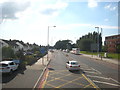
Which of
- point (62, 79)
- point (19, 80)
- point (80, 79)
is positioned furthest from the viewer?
point (80, 79)

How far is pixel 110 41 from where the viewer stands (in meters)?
81.1

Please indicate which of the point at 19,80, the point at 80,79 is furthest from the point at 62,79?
the point at 19,80

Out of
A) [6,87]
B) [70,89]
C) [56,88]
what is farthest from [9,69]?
[70,89]

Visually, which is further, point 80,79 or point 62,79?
point 80,79

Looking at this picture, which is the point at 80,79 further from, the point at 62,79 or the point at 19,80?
the point at 19,80

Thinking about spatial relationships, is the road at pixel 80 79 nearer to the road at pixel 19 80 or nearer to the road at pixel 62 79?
the road at pixel 62 79

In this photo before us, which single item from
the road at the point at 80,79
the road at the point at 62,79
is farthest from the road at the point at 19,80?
the road at the point at 80,79

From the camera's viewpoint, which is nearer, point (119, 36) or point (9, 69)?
point (9, 69)

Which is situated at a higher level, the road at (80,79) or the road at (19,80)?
the road at (19,80)

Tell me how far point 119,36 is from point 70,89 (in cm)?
7051

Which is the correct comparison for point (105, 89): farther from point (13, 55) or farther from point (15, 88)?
point (13, 55)

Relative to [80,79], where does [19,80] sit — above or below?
above

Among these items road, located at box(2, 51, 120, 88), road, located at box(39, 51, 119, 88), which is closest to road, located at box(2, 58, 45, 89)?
road, located at box(2, 51, 120, 88)

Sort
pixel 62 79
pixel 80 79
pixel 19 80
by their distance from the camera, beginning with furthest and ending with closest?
pixel 80 79
pixel 62 79
pixel 19 80
